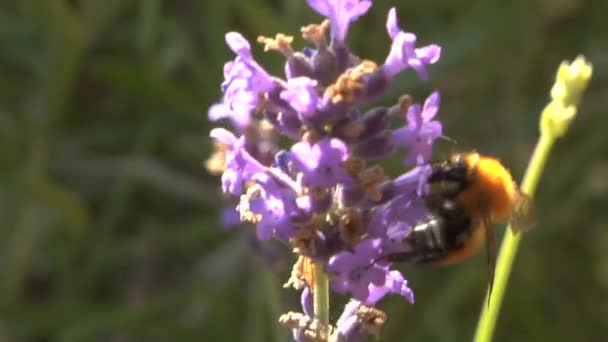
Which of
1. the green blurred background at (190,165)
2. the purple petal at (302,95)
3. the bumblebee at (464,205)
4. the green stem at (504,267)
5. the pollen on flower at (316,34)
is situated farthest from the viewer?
the green blurred background at (190,165)

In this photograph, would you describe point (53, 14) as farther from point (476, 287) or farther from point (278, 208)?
point (278, 208)

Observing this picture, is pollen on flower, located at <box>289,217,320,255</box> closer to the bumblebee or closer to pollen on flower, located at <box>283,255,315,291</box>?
pollen on flower, located at <box>283,255,315,291</box>

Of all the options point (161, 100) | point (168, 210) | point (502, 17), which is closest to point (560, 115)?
point (502, 17)

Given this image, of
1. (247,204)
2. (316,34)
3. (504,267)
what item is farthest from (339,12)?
(504,267)

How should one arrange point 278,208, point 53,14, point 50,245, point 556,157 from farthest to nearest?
1. point 556,157
2. point 50,245
3. point 53,14
4. point 278,208

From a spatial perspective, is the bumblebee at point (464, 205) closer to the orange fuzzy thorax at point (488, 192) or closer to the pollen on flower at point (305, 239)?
the orange fuzzy thorax at point (488, 192)

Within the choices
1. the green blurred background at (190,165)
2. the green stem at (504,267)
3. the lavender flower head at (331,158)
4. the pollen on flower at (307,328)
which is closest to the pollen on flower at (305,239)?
the lavender flower head at (331,158)

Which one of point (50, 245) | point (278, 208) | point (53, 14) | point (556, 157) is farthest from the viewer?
A: point (556, 157)
